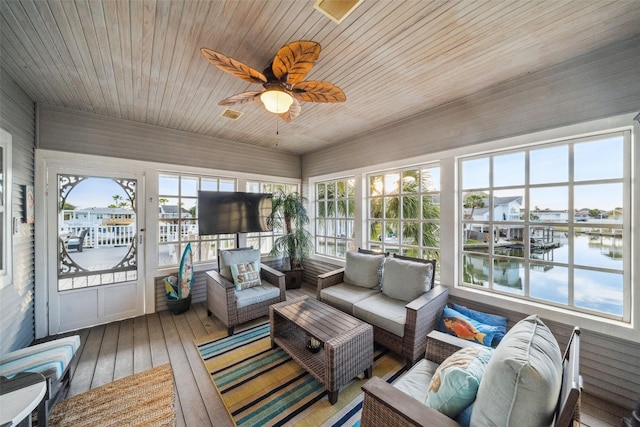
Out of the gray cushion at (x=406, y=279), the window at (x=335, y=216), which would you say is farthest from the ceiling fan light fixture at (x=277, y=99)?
the window at (x=335, y=216)

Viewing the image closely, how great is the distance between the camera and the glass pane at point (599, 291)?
1898mm

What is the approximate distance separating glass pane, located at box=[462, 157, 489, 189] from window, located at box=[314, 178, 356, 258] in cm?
176

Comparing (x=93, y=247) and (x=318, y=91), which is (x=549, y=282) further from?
(x=93, y=247)

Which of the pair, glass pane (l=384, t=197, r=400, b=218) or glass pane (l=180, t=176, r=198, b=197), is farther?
glass pane (l=180, t=176, r=198, b=197)

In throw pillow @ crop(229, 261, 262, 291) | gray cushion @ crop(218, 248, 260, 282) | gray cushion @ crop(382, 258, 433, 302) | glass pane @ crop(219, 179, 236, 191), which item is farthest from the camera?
glass pane @ crop(219, 179, 236, 191)

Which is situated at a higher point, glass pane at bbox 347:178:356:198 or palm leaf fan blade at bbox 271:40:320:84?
palm leaf fan blade at bbox 271:40:320:84

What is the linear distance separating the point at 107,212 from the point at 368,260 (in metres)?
3.61

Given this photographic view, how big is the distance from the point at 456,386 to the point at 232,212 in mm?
3538

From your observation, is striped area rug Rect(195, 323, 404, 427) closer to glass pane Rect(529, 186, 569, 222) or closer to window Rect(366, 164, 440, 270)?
window Rect(366, 164, 440, 270)

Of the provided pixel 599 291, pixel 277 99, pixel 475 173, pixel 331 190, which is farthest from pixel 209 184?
pixel 599 291

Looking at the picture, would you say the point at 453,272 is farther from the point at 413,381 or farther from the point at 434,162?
the point at 413,381

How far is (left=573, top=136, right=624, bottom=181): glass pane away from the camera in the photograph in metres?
1.90

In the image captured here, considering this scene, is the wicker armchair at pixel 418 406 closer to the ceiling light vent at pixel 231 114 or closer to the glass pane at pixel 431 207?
the glass pane at pixel 431 207

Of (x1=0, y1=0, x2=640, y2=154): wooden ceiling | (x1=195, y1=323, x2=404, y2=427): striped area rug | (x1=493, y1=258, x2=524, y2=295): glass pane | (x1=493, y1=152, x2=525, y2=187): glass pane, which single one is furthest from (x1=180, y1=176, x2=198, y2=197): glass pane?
(x1=493, y1=258, x2=524, y2=295): glass pane
